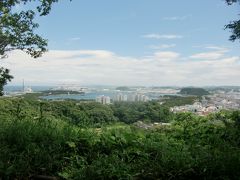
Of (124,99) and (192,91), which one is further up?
(192,91)

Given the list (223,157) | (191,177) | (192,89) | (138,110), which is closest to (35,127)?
(191,177)

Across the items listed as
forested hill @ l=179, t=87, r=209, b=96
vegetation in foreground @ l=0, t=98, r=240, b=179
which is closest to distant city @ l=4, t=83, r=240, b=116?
forested hill @ l=179, t=87, r=209, b=96

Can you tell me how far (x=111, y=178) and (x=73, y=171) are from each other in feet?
1.42

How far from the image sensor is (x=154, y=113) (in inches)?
376

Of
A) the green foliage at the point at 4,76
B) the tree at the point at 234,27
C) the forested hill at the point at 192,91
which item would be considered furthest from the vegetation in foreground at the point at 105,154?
the forested hill at the point at 192,91

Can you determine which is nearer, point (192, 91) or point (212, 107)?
point (212, 107)

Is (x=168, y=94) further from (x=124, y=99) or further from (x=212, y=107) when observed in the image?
(x=212, y=107)

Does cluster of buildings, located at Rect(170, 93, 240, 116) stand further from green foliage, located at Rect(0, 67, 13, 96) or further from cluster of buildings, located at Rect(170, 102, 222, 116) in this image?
green foliage, located at Rect(0, 67, 13, 96)

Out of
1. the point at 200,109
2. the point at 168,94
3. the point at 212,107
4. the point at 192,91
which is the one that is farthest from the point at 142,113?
the point at 192,91

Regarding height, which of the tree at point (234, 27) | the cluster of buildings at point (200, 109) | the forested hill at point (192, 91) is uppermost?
the tree at point (234, 27)

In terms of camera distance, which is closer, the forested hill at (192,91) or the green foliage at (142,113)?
the green foliage at (142,113)

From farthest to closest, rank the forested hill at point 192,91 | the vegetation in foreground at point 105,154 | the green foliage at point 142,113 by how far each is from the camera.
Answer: the forested hill at point 192,91 < the green foliage at point 142,113 < the vegetation in foreground at point 105,154

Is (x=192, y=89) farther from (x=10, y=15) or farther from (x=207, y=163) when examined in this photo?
(x=207, y=163)

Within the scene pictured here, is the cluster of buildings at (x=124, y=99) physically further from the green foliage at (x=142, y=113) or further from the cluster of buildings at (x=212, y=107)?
the cluster of buildings at (x=212, y=107)
